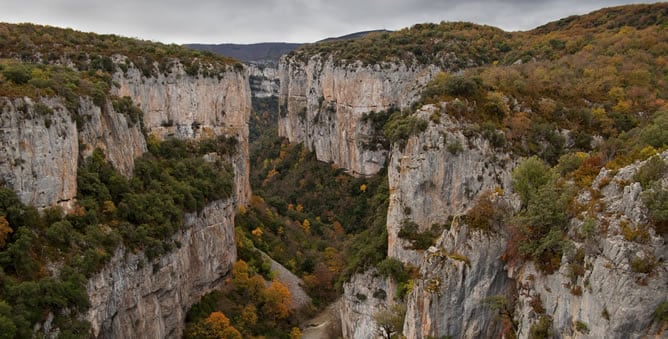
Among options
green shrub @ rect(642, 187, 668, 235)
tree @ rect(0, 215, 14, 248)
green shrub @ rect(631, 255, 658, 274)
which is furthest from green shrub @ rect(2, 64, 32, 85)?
green shrub @ rect(631, 255, 658, 274)

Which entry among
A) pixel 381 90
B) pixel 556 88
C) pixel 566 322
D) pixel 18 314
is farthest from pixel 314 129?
pixel 566 322

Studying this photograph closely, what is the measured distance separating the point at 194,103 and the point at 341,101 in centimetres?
3223

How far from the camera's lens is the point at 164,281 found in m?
36.1

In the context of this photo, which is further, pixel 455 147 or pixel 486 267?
pixel 455 147

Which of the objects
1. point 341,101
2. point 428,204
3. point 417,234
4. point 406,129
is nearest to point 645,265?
point 428,204

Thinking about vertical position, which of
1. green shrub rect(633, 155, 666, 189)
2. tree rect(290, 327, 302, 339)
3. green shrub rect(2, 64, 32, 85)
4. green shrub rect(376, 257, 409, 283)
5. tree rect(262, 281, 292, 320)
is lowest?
tree rect(290, 327, 302, 339)

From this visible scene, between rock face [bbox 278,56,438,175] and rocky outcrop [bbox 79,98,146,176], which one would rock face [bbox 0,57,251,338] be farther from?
rock face [bbox 278,56,438,175]

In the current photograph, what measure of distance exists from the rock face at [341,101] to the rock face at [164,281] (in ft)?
114

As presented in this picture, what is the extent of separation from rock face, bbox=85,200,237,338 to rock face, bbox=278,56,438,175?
3469cm

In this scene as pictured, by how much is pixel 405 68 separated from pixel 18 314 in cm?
6416

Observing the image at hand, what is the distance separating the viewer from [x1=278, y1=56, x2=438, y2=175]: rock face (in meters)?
78.8

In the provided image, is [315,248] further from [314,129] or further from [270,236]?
[314,129]

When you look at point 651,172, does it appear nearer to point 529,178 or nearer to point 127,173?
point 529,178

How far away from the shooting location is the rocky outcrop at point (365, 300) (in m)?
36.8
